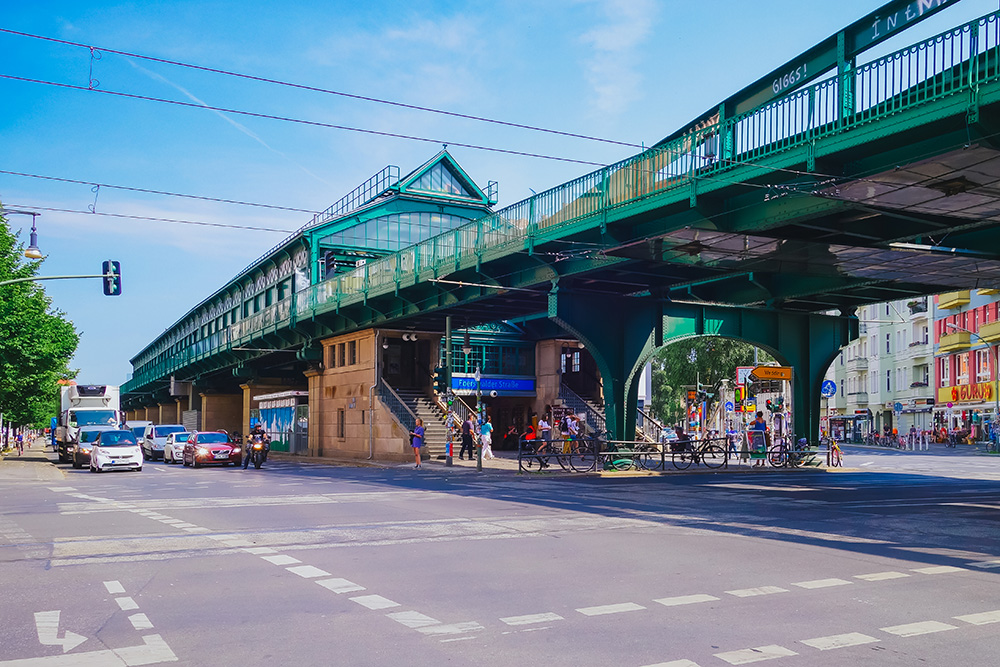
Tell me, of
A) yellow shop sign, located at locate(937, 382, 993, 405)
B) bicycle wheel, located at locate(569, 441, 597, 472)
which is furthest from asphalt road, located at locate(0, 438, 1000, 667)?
yellow shop sign, located at locate(937, 382, 993, 405)

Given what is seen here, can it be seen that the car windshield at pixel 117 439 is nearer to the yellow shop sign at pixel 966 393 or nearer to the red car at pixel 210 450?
the red car at pixel 210 450

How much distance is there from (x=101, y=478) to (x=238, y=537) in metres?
19.9

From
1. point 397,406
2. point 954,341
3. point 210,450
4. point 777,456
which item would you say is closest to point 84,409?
point 210,450

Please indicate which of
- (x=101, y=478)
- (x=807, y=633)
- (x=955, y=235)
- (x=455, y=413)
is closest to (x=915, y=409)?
(x=455, y=413)

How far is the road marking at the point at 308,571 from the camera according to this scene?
377 inches

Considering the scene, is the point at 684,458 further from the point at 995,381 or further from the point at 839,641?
the point at 995,381

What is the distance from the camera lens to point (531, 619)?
24.4ft

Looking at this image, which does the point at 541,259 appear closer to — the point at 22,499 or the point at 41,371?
the point at 22,499

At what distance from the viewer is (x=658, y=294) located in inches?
1178

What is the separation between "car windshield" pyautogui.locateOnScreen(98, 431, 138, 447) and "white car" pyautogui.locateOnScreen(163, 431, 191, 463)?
974cm

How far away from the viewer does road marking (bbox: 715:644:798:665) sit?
6.18 meters

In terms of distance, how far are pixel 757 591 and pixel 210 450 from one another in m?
34.3

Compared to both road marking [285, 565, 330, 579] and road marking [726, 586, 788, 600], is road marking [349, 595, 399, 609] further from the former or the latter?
road marking [726, 586, 788, 600]

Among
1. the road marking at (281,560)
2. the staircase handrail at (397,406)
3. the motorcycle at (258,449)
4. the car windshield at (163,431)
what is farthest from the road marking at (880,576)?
the car windshield at (163,431)
